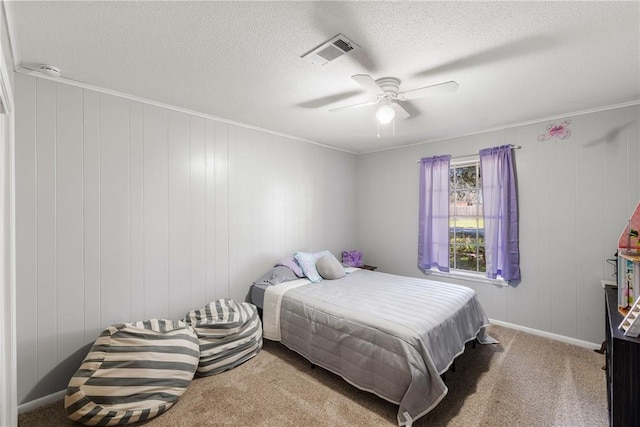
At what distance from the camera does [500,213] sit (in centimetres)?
353

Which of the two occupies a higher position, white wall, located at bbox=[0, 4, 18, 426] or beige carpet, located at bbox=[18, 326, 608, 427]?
white wall, located at bbox=[0, 4, 18, 426]

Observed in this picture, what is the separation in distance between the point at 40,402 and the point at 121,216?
58.8 inches

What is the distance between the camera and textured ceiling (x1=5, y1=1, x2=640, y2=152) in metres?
1.50

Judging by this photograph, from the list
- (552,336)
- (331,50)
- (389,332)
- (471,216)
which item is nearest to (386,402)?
(389,332)

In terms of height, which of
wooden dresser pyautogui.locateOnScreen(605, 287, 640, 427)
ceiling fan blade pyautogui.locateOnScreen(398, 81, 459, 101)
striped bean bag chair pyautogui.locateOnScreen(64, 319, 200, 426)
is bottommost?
striped bean bag chair pyautogui.locateOnScreen(64, 319, 200, 426)

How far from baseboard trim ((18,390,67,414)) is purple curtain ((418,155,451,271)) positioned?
413 cm

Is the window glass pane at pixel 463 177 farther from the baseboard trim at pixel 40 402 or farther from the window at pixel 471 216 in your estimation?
the baseboard trim at pixel 40 402

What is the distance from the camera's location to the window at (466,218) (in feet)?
12.6

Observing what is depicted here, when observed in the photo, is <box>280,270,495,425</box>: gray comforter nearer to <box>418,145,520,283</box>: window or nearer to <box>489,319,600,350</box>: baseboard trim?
<box>489,319,600,350</box>: baseboard trim

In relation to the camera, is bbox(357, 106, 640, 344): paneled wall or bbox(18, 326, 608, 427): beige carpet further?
bbox(357, 106, 640, 344): paneled wall

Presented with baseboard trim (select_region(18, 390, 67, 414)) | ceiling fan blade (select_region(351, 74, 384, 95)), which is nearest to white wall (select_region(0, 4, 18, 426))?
baseboard trim (select_region(18, 390, 67, 414))

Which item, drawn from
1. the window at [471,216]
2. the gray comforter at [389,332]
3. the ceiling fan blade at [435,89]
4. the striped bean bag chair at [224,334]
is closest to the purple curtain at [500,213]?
the window at [471,216]

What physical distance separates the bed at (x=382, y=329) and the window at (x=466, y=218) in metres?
1.05

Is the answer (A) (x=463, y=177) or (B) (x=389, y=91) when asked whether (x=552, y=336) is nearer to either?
(A) (x=463, y=177)
